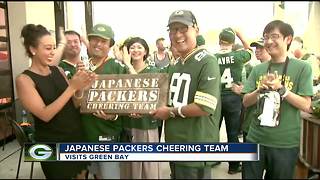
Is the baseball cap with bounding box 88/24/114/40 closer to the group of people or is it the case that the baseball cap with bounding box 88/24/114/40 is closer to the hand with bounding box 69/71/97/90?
the group of people

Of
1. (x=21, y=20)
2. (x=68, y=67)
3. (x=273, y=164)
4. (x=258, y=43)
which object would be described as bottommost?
(x=273, y=164)

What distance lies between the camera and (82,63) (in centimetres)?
161

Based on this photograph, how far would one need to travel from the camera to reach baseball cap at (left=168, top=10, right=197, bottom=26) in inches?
60.2

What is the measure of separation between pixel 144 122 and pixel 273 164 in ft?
2.25

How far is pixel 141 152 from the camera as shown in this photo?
5.36ft

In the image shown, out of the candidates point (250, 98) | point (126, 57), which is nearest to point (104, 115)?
point (126, 57)

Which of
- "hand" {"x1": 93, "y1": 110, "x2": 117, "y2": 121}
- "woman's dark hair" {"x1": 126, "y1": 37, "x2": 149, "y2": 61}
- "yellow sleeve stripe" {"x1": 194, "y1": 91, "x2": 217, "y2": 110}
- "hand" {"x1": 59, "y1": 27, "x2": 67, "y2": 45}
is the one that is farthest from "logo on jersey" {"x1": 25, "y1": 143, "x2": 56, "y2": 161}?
"yellow sleeve stripe" {"x1": 194, "y1": 91, "x2": 217, "y2": 110}

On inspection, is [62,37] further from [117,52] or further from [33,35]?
[117,52]

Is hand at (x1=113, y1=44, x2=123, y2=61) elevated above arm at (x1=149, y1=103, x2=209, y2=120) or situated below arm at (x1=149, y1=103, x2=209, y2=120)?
above

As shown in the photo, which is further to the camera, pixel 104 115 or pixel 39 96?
pixel 104 115

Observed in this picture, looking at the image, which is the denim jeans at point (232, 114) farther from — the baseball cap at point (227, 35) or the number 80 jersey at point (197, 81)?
the baseball cap at point (227, 35)

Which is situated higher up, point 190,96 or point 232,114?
point 190,96

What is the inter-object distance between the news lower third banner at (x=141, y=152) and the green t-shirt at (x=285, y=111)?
0.08m

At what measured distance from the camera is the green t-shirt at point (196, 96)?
4.91 ft
